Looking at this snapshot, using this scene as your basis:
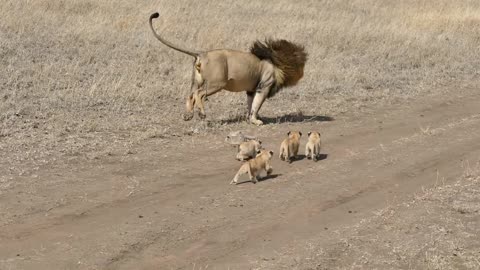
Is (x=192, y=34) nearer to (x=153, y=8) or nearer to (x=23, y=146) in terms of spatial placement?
(x=153, y=8)

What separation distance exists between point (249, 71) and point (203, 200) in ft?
13.5

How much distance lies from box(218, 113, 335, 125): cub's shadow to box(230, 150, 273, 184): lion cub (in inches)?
126

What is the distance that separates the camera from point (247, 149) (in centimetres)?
994

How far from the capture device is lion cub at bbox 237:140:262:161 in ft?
32.6

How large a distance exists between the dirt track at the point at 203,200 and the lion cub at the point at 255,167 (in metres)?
0.16

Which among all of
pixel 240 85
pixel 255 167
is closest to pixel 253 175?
pixel 255 167

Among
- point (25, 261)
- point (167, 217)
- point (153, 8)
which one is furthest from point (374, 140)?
point (153, 8)

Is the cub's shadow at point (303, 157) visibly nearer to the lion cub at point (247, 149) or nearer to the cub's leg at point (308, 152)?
the cub's leg at point (308, 152)

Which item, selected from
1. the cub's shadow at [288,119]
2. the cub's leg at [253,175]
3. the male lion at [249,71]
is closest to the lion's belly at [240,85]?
the male lion at [249,71]

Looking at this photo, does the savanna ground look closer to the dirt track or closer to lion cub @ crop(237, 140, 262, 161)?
the dirt track

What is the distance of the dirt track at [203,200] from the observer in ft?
22.7

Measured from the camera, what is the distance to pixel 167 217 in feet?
25.6

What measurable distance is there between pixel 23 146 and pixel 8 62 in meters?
5.11

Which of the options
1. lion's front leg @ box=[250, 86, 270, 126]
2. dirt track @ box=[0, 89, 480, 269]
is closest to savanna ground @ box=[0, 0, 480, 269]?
dirt track @ box=[0, 89, 480, 269]
